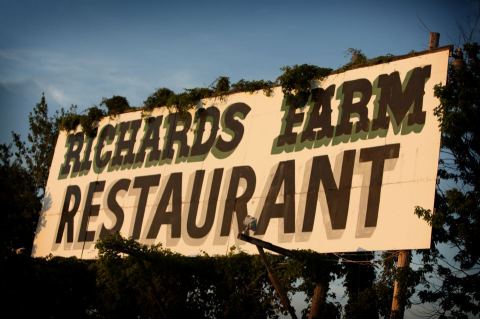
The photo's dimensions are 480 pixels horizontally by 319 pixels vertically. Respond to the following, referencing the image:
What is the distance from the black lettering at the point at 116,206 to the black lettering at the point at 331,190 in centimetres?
645

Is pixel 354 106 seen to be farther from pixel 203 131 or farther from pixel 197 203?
pixel 197 203

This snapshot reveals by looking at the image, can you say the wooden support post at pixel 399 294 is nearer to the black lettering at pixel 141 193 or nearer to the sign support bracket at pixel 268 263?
the sign support bracket at pixel 268 263

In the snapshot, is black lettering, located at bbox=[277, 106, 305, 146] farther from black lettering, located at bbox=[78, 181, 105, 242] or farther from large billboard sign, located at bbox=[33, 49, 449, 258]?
black lettering, located at bbox=[78, 181, 105, 242]

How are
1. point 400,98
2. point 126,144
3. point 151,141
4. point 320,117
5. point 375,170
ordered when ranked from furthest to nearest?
point 126,144
point 151,141
point 320,117
point 400,98
point 375,170

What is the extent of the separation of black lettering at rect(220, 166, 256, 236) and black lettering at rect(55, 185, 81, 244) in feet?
20.0

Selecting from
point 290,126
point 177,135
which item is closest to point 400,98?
point 290,126

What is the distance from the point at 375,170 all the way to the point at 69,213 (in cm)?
1076

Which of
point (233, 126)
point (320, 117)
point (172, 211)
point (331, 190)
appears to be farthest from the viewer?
point (172, 211)

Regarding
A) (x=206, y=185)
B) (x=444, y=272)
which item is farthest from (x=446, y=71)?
(x=206, y=185)

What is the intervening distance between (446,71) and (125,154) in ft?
34.4

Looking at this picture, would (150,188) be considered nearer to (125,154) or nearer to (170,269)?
(125,154)

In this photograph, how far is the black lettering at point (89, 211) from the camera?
19.4 meters

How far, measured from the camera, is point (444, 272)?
14.9 m

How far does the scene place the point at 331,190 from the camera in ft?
48.9
